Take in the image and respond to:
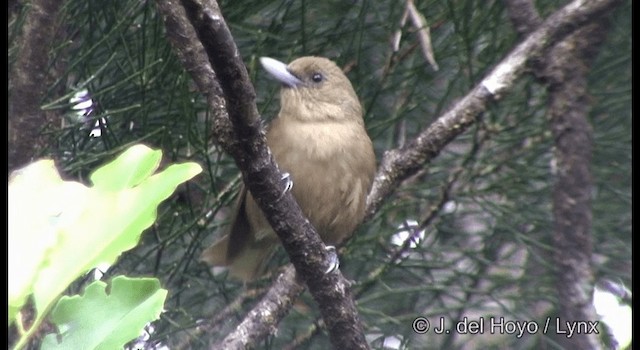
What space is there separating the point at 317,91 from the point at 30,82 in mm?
1022

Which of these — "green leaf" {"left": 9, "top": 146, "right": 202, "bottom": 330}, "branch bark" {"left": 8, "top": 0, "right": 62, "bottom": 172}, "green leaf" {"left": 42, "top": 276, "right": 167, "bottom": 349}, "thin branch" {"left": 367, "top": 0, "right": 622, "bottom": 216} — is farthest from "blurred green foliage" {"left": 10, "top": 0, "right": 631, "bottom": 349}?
"green leaf" {"left": 9, "top": 146, "right": 202, "bottom": 330}

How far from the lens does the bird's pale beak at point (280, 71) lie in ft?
9.51

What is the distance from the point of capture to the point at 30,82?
2537 millimetres

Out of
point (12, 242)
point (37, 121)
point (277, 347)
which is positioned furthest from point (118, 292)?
point (277, 347)

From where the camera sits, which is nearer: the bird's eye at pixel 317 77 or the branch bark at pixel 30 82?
the branch bark at pixel 30 82

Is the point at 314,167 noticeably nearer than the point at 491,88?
No

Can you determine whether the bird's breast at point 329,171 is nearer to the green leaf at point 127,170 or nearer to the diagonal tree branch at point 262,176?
the diagonal tree branch at point 262,176

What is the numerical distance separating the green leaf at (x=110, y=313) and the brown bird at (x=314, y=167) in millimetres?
1835

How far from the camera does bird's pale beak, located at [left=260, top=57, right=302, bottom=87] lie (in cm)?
290

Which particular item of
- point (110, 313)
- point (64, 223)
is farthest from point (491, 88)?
point (64, 223)

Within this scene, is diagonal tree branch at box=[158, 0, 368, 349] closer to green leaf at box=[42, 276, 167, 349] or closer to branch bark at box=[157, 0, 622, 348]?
branch bark at box=[157, 0, 622, 348]

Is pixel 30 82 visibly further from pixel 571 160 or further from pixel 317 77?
pixel 571 160

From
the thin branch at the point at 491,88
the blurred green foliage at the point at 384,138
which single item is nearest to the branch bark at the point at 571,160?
the thin branch at the point at 491,88

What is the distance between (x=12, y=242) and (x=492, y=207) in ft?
8.47
